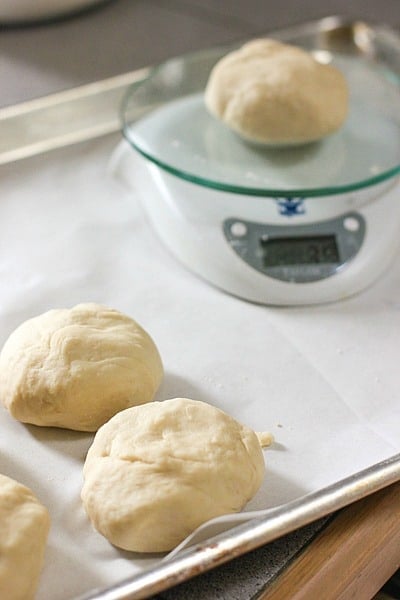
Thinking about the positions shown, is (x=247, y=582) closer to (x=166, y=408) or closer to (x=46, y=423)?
(x=166, y=408)

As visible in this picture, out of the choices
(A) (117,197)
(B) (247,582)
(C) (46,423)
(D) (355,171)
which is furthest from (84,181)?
(B) (247,582)

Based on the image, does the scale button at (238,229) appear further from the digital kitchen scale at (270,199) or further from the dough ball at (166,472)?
the dough ball at (166,472)

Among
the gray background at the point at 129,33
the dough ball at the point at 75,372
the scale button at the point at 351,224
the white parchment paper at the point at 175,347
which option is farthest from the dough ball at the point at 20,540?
the gray background at the point at 129,33

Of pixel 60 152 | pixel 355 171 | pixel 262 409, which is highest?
pixel 355 171

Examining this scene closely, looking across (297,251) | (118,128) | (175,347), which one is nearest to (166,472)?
(175,347)

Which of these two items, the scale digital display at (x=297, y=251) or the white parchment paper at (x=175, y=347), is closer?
the white parchment paper at (x=175, y=347)

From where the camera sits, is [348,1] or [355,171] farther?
[348,1]

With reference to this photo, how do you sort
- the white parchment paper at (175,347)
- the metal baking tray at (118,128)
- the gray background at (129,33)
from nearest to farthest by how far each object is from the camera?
A: the metal baking tray at (118,128), the white parchment paper at (175,347), the gray background at (129,33)
